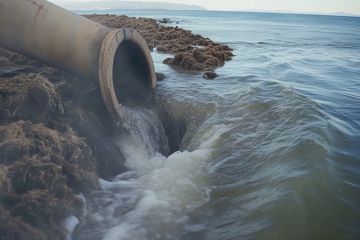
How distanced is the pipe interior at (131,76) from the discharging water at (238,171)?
57 cm

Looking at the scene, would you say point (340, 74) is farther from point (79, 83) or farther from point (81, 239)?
point (81, 239)

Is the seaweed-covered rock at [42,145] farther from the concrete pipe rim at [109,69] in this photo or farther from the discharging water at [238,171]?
the concrete pipe rim at [109,69]

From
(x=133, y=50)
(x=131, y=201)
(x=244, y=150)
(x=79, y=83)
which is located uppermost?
(x=133, y=50)

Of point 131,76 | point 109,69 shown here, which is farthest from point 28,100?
point 131,76

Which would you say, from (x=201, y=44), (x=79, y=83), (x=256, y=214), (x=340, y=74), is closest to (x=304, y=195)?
(x=256, y=214)

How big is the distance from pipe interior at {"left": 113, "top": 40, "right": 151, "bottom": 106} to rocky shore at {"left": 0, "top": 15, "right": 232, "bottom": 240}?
63.0 inches

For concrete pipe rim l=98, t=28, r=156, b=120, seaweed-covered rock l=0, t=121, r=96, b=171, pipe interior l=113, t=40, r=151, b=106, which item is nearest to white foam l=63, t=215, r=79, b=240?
seaweed-covered rock l=0, t=121, r=96, b=171

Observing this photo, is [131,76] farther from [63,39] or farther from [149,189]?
[149,189]

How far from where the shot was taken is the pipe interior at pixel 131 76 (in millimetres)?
9375

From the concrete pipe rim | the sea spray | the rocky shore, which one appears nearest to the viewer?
the rocky shore

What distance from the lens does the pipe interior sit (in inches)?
369

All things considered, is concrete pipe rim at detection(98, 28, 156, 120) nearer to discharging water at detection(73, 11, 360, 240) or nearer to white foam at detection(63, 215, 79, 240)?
discharging water at detection(73, 11, 360, 240)

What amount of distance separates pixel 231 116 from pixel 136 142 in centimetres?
258

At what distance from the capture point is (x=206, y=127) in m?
8.75
